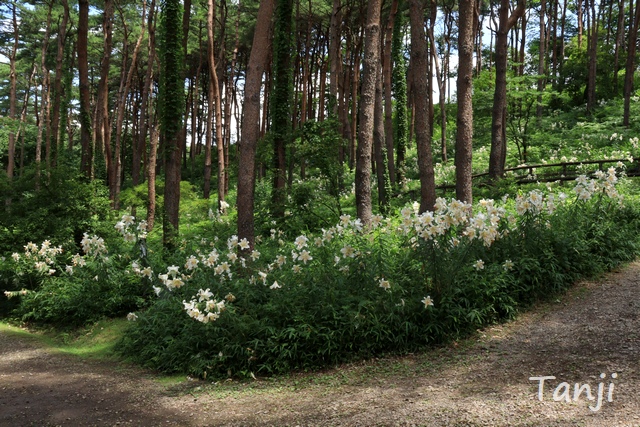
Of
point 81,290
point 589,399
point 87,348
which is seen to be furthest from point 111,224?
point 589,399

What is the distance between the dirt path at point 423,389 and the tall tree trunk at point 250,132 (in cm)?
267

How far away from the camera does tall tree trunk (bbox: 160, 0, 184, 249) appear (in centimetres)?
1004

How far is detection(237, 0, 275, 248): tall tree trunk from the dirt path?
2675 mm

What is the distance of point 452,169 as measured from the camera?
18969 mm

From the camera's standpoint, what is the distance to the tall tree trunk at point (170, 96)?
10.0 meters

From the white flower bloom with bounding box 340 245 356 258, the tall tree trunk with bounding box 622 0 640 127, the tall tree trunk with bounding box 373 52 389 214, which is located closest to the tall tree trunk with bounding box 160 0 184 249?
the white flower bloom with bounding box 340 245 356 258

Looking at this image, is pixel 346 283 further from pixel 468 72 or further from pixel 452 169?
pixel 452 169

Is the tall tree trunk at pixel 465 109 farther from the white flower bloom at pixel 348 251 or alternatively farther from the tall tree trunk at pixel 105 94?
the tall tree trunk at pixel 105 94

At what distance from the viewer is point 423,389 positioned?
423cm

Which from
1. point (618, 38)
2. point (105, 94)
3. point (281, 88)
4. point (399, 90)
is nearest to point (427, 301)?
point (281, 88)

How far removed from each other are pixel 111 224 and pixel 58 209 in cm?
118

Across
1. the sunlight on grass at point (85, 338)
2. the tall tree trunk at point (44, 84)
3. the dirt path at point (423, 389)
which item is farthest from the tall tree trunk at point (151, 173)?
the tall tree trunk at point (44, 84)

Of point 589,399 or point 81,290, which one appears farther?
point 81,290

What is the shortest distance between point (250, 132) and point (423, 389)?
15.3 ft
